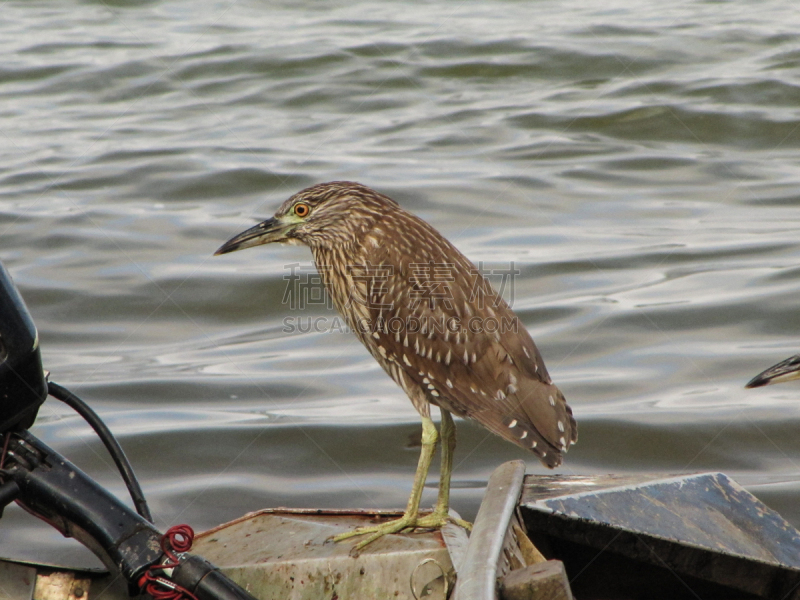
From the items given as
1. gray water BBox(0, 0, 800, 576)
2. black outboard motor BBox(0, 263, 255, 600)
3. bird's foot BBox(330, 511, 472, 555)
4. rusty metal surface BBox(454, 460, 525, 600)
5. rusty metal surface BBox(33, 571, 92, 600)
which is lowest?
gray water BBox(0, 0, 800, 576)

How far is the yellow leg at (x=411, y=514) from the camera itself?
3473 millimetres

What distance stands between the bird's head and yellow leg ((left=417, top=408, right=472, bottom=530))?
1.04 m

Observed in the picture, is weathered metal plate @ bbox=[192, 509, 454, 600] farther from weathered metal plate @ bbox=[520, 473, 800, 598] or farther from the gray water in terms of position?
the gray water

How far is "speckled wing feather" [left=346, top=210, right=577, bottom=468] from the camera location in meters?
3.88

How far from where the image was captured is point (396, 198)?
1067 centimetres

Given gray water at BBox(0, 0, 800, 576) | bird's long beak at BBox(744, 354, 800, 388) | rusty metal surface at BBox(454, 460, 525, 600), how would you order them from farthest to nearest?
gray water at BBox(0, 0, 800, 576) → bird's long beak at BBox(744, 354, 800, 388) → rusty metal surface at BBox(454, 460, 525, 600)

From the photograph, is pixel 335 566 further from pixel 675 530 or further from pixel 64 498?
pixel 675 530

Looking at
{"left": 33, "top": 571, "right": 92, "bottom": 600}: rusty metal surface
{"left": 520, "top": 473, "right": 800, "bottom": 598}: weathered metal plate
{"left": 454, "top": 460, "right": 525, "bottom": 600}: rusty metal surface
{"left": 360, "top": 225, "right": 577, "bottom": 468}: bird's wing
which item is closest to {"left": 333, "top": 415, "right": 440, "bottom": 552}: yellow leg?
{"left": 360, "top": 225, "right": 577, "bottom": 468}: bird's wing

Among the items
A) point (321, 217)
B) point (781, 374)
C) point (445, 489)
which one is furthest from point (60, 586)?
point (781, 374)

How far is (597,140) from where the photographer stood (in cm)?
1321

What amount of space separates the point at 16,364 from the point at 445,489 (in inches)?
70.1

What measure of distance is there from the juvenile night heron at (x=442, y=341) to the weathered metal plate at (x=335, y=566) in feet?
1.15

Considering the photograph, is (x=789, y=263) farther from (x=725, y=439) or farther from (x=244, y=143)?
(x=244, y=143)

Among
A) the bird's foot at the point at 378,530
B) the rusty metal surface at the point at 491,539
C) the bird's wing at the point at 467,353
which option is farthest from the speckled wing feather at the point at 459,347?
the bird's foot at the point at 378,530
